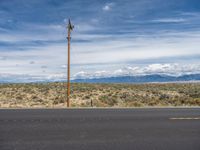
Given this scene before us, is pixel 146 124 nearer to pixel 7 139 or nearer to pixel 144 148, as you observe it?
pixel 144 148

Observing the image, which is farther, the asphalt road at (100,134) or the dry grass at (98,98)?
the dry grass at (98,98)

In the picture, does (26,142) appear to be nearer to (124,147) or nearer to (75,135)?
(75,135)

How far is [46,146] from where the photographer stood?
9.09m

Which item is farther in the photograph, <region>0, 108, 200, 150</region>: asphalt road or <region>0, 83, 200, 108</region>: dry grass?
<region>0, 83, 200, 108</region>: dry grass

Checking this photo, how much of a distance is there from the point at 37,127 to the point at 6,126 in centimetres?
137

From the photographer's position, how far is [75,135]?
35.0ft

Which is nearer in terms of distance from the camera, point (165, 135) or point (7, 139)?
point (7, 139)

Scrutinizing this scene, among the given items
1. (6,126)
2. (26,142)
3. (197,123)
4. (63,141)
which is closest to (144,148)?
(63,141)

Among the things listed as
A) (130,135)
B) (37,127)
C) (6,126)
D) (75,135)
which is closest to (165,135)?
(130,135)

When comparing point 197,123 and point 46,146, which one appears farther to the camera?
Answer: point 197,123

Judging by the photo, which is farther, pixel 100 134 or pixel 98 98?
pixel 98 98

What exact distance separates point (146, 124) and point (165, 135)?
8.13ft

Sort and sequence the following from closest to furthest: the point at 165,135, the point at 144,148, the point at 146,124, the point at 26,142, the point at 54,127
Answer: the point at 144,148
the point at 26,142
the point at 165,135
the point at 54,127
the point at 146,124

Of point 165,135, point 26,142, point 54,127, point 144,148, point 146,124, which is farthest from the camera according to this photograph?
point 146,124
